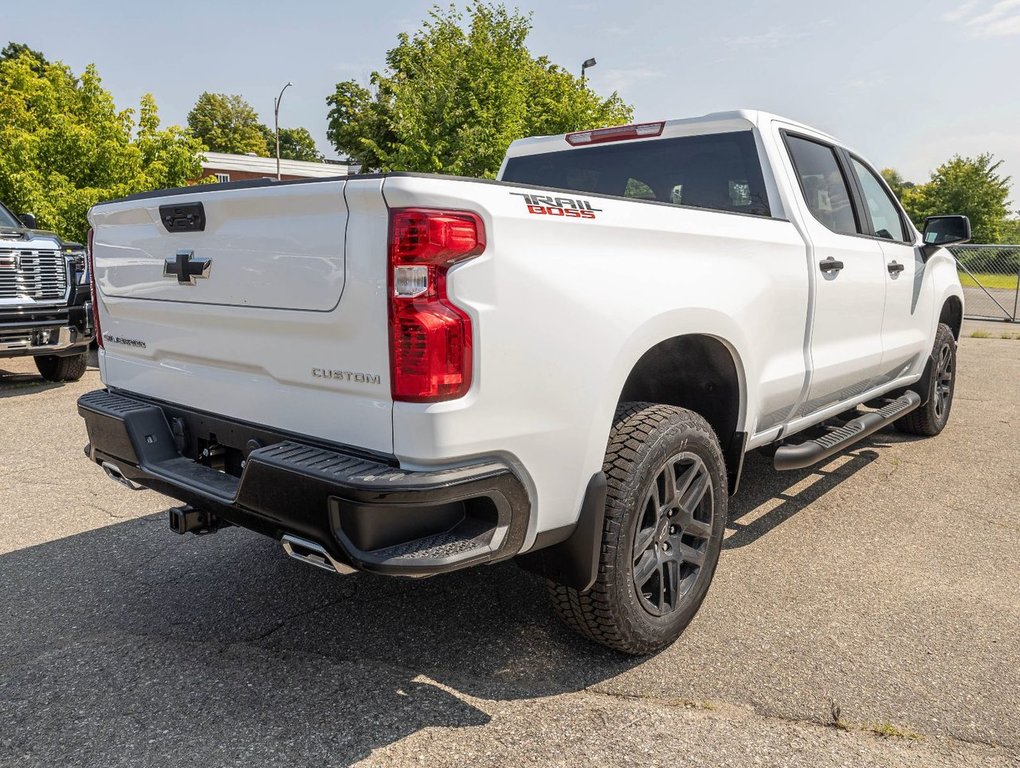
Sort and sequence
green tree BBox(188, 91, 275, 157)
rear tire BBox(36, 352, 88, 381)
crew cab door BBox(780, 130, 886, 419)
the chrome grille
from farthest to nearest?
green tree BBox(188, 91, 275, 157)
rear tire BBox(36, 352, 88, 381)
the chrome grille
crew cab door BBox(780, 130, 886, 419)

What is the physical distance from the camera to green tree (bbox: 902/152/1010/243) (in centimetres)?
4022

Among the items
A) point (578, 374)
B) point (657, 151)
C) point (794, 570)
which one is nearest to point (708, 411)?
point (794, 570)

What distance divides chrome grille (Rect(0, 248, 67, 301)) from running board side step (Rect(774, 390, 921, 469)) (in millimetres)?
7488

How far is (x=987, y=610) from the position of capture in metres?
3.29

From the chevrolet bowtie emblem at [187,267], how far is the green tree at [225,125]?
72230mm

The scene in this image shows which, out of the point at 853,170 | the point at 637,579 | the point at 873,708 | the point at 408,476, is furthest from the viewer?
the point at 853,170

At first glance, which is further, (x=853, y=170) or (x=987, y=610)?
(x=853, y=170)

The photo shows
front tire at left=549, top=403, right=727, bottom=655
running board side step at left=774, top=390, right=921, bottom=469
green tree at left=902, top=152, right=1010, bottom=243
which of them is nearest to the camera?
front tire at left=549, top=403, right=727, bottom=655

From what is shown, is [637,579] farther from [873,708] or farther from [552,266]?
[552,266]

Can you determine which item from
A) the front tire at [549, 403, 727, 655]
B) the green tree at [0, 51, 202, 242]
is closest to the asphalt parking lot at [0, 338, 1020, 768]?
the front tire at [549, 403, 727, 655]

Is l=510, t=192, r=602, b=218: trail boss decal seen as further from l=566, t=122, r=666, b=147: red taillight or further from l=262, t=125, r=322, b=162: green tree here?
l=262, t=125, r=322, b=162: green tree

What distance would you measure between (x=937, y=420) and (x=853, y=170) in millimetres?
2518

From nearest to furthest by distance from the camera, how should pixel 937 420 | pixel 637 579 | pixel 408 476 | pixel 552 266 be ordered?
1. pixel 408 476
2. pixel 552 266
3. pixel 637 579
4. pixel 937 420

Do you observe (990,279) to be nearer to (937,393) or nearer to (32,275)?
(937,393)
